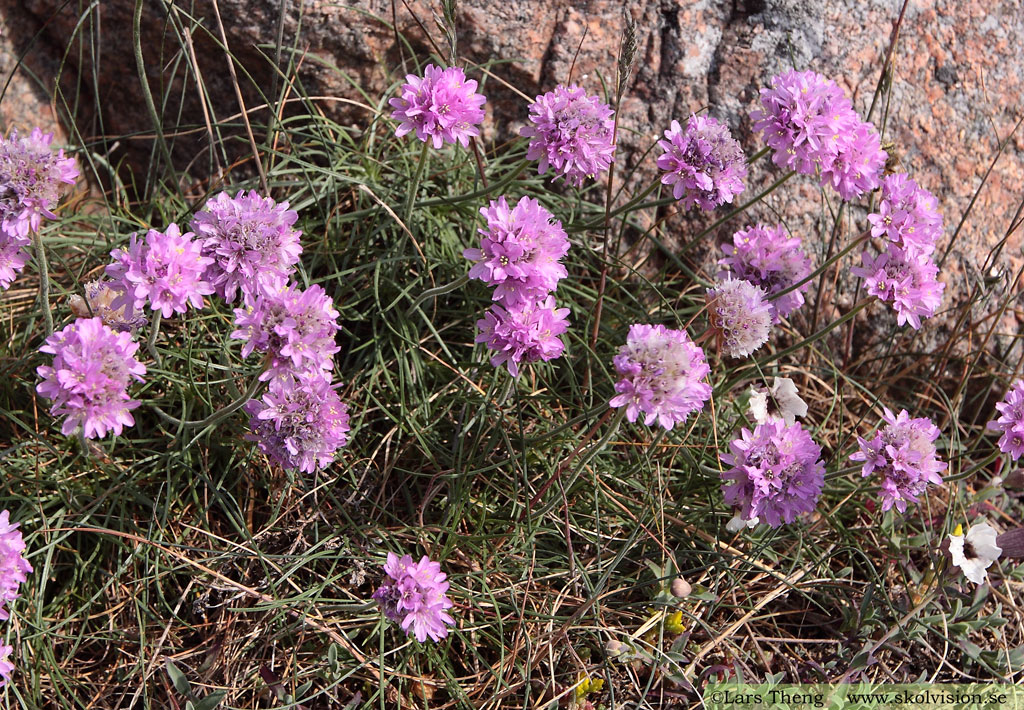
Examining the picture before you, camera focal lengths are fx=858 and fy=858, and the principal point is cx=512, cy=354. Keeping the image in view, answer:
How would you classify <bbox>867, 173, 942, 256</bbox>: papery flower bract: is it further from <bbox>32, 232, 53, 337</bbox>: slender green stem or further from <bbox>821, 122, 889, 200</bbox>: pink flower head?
<bbox>32, 232, 53, 337</bbox>: slender green stem

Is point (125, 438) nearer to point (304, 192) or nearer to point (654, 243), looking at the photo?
point (304, 192)

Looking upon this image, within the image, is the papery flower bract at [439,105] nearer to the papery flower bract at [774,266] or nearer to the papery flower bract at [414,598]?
the papery flower bract at [774,266]

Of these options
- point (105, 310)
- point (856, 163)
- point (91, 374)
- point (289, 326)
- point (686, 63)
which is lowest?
point (105, 310)

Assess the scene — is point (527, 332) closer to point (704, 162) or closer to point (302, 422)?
point (302, 422)

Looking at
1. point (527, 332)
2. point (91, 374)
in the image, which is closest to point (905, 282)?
point (527, 332)

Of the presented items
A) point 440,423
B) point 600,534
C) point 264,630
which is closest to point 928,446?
point 600,534

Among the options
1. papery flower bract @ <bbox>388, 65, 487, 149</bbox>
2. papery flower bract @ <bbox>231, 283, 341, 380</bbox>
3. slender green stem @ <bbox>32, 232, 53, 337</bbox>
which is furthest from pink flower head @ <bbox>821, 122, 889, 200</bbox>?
slender green stem @ <bbox>32, 232, 53, 337</bbox>
